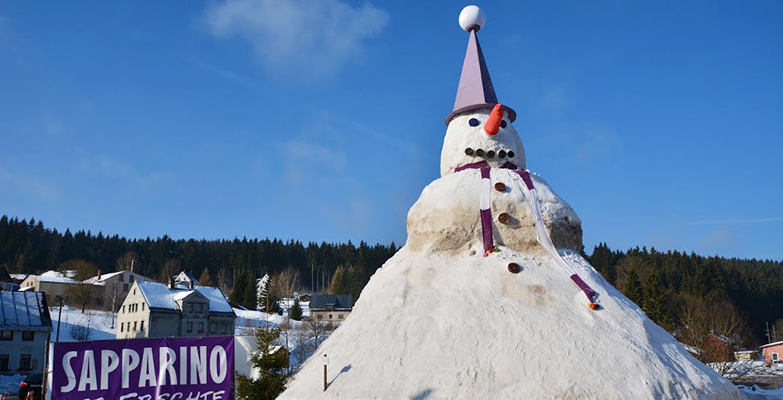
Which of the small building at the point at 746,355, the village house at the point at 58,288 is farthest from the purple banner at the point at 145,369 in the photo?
the village house at the point at 58,288

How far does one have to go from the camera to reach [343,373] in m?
13.5

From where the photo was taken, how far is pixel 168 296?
48.5 meters

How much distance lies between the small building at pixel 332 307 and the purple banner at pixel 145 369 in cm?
5814

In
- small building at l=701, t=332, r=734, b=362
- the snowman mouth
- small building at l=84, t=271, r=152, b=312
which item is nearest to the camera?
the snowman mouth

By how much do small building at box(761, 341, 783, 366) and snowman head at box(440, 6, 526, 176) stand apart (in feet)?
146

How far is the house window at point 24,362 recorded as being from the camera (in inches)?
1406

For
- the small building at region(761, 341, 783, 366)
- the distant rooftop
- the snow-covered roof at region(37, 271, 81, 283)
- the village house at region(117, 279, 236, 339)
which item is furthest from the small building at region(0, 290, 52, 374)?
the small building at region(761, 341, 783, 366)

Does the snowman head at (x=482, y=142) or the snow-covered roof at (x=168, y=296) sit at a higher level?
the snowman head at (x=482, y=142)

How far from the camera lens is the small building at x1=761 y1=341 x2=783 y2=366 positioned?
164 ft

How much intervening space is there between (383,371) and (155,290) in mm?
40788

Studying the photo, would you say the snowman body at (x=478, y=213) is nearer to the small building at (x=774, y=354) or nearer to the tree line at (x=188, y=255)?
the small building at (x=774, y=354)

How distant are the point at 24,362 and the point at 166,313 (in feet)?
39.3

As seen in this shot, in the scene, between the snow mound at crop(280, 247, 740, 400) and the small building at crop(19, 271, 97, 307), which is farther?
the small building at crop(19, 271, 97, 307)

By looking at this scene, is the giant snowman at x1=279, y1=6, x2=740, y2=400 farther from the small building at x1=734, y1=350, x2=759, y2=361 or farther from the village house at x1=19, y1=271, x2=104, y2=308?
the village house at x1=19, y1=271, x2=104, y2=308
